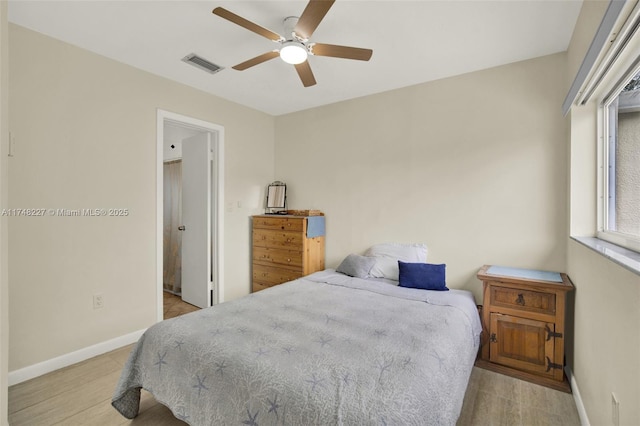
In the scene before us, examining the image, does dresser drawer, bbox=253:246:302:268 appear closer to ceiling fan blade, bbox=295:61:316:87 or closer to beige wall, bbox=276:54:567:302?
beige wall, bbox=276:54:567:302

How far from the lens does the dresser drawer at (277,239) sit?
11.4 feet

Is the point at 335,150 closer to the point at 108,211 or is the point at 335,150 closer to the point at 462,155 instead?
the point at 462,155

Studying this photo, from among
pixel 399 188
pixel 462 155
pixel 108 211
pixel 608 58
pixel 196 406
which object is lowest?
pixel 196 406

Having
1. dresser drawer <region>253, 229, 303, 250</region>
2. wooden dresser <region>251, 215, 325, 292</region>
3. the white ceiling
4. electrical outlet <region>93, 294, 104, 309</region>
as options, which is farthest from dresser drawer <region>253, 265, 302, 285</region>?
the white ceiling

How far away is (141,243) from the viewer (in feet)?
9.42

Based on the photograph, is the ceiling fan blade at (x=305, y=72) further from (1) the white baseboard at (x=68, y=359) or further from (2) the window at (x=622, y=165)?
(1) the white baseboard at (x=68, y=359)

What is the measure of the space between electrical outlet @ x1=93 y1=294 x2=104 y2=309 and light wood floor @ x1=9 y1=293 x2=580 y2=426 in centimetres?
48

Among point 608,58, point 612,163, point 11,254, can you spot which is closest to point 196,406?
point 11,254

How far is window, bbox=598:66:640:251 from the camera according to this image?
147 cm

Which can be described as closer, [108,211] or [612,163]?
[612,163]

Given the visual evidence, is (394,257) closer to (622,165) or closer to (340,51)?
(622,165)

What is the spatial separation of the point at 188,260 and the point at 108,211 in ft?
4.60

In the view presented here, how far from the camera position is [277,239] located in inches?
144

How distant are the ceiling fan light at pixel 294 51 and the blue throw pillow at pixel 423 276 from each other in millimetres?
1942
